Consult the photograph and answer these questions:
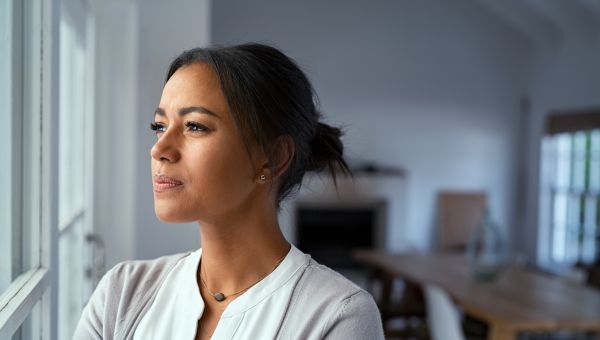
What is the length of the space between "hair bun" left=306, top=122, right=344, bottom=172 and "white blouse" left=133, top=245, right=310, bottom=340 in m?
0.19

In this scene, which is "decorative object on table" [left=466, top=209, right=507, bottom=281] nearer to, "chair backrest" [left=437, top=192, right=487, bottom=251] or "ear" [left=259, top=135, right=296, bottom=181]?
"ear" [left=259, top=135, right=296, bottom=181]

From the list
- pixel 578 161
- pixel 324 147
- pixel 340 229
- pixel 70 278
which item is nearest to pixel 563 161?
pixel 578 161

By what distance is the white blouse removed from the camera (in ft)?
3.51

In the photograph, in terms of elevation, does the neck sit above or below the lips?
below

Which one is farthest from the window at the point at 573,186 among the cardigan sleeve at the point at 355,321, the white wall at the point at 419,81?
the cardigan sleeve at the point at 355,321

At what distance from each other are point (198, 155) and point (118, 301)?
12.2 inches

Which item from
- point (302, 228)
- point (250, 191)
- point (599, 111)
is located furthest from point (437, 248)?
point (250, 191)

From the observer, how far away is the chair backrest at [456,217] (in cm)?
754

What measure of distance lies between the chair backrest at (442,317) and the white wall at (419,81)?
3.95 meters

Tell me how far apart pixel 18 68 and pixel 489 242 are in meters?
3.53

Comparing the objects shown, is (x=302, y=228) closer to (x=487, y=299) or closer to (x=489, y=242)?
(x=489, y=242)

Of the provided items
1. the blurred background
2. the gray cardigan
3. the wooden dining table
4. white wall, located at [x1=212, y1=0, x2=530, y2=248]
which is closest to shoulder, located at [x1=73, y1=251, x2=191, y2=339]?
the gray cardigan

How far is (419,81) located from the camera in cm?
757

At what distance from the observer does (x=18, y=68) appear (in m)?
1.17
